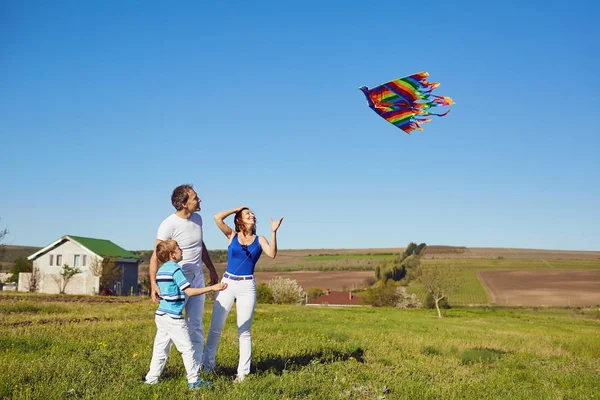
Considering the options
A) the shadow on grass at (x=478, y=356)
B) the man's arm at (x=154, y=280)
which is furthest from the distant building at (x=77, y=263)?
the man's arm at (x=154, y=280)

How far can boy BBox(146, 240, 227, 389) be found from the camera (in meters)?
7.51

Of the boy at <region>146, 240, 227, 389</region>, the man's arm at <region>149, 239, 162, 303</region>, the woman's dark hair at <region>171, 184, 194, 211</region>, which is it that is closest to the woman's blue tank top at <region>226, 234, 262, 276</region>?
the boy at <region>146, 240, 227, 389</region>

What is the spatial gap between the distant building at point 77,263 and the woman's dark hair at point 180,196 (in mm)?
53277

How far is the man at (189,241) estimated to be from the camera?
8.13m

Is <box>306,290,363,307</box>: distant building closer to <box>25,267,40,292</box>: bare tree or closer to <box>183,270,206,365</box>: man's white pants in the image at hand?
<box>25,267,40,292</box>: bare tree

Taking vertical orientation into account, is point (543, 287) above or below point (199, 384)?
below

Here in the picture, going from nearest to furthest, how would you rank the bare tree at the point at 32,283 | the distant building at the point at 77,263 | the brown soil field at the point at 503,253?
the bare tree at the point at 32,283, the distant building at the point at 77,263, the brown soil field at the point at 503,253

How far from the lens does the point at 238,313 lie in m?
8.55

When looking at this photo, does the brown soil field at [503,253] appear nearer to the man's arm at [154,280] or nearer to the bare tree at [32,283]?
the bare tree at [32,283]

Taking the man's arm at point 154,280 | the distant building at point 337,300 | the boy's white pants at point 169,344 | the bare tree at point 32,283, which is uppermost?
the man's arm at point 154,280

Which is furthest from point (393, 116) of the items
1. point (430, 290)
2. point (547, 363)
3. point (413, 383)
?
point (430, 290)

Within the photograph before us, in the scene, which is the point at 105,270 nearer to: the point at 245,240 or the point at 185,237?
the point at 245,240

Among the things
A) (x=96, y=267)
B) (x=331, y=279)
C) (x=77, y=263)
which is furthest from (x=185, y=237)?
(x=331, y=279)

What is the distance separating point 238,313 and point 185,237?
1.44m
